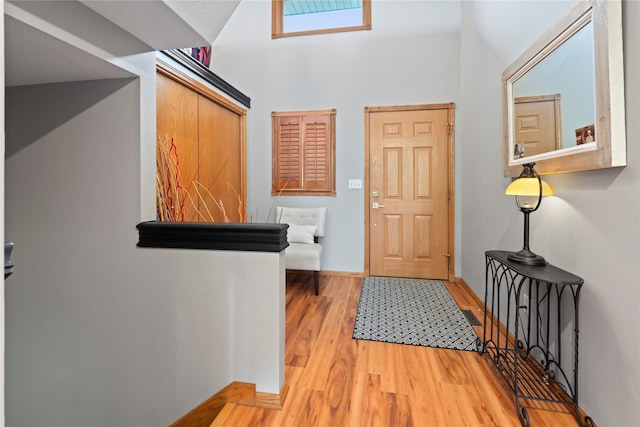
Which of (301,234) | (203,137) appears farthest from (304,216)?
(203,137)

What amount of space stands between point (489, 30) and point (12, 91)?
3.32 meters

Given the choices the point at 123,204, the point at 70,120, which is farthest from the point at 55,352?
the point at 70,120

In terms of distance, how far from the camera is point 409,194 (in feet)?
11.6

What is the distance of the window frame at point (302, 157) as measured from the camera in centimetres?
367

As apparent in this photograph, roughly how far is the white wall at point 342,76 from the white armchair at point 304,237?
0.60 ft

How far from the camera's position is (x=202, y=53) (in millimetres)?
3605

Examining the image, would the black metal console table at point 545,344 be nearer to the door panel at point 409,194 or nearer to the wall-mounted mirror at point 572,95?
the wall-mounted mirror at point 572,95

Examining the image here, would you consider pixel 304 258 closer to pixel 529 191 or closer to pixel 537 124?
pixel 529 191

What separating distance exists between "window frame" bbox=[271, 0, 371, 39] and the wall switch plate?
1796mm

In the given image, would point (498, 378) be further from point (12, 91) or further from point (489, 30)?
point (12, 91)

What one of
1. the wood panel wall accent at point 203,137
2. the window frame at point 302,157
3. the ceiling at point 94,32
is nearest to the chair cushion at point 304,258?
the wood panel wall accent at point 203,137

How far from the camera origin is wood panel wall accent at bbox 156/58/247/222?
232 centimetres

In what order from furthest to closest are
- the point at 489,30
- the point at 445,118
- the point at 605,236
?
the point at 445,118 → the point at 489,30 → the point at 605,236

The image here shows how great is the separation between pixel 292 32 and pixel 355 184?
2047 millimetres
